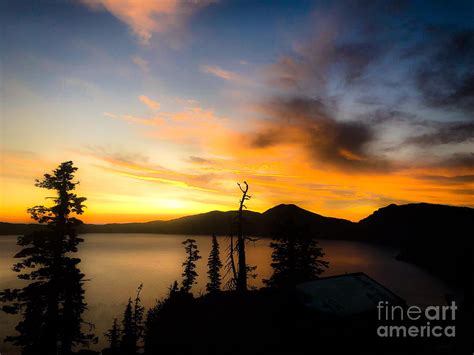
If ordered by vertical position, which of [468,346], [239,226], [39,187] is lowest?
[468,346]

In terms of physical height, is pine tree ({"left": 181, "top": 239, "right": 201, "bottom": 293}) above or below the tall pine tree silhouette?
below

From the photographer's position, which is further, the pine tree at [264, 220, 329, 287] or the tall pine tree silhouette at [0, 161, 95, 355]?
the pine tree at [264, 220, 329, 287]

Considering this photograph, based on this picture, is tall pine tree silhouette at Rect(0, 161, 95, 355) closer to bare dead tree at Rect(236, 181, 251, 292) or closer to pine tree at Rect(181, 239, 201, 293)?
bare dead tree at Rect(236, 181, 251, 292)

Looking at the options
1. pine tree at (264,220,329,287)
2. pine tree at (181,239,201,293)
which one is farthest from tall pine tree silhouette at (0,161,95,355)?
pine tree at (181,239,201,293)

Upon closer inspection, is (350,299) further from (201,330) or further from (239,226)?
(239,226)

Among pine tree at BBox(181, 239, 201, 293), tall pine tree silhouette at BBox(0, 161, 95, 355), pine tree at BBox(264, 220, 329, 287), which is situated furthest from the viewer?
pine tree at BBox(181, 239, 201, 293)

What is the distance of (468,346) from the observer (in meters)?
10.5

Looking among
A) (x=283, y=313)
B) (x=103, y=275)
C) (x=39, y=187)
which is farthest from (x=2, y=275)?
(x=283, y=313)

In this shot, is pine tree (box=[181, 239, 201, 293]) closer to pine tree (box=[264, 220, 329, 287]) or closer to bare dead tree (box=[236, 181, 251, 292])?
pine tree (box=[264, 220, 329, 287])

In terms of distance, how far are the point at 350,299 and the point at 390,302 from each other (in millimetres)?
1988

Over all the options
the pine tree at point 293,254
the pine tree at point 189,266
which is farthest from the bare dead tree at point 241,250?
the pine tree at point 189,266

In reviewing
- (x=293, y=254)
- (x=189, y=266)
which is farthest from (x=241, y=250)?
(x=189, y=266)

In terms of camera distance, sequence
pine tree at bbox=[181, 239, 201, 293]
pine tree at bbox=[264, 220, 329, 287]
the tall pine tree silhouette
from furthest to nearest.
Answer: pine tree at bbox=[181, 239, 201, 293] → pine tree at bbox=[264, 220, 329, 287] → the tall pine tree silhouette

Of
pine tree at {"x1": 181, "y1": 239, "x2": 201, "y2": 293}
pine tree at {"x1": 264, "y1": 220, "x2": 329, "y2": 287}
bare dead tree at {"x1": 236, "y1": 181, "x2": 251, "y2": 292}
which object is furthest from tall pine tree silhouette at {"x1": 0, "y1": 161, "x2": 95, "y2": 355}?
pine tree at {"x1": 181, "y1": 239, "x2": 201, "y2": 293}
